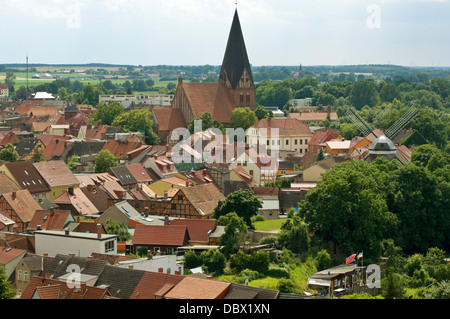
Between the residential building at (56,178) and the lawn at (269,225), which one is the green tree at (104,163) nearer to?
the residential building at (56,178)

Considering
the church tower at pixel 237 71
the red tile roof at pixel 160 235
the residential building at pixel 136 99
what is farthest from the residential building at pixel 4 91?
the red tile roof at pixel 160 235

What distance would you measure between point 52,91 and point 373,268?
166 metres

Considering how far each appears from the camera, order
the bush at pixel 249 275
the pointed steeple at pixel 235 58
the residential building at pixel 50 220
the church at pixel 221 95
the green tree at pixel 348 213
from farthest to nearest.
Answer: the pointed steeple at pixel 235 58
the church at pixel 221 95
the green tree at pixel 348 213
the residential building at pixel 50 220
the bush at pixel 249 275

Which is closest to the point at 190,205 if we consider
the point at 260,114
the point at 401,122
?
the point at 260,114

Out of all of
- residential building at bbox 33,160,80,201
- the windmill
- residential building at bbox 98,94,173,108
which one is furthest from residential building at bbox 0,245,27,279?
residential building at bbox 98,94,173,108

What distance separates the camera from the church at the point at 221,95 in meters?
86.1

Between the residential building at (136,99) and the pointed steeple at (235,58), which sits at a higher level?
the pointed steeple at (235,58)

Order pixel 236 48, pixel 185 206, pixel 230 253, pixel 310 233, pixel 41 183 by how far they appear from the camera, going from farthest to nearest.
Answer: pixel 236 48, pixel 41 183, pixel 185 206, pixel 310 233, pixel 230 253

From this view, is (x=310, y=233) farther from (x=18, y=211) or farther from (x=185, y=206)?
(x=18, y=211)

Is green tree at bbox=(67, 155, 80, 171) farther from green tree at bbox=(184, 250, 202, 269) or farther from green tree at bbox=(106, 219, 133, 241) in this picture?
green tree at bbox=(184, 250, 202, 269)

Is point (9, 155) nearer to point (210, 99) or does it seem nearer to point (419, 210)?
point (210, 99)

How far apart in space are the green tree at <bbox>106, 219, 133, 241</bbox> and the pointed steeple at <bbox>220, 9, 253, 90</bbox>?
165ft

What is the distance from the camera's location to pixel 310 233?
41031mm

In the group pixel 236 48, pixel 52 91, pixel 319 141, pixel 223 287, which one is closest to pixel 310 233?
pixel 223 287
